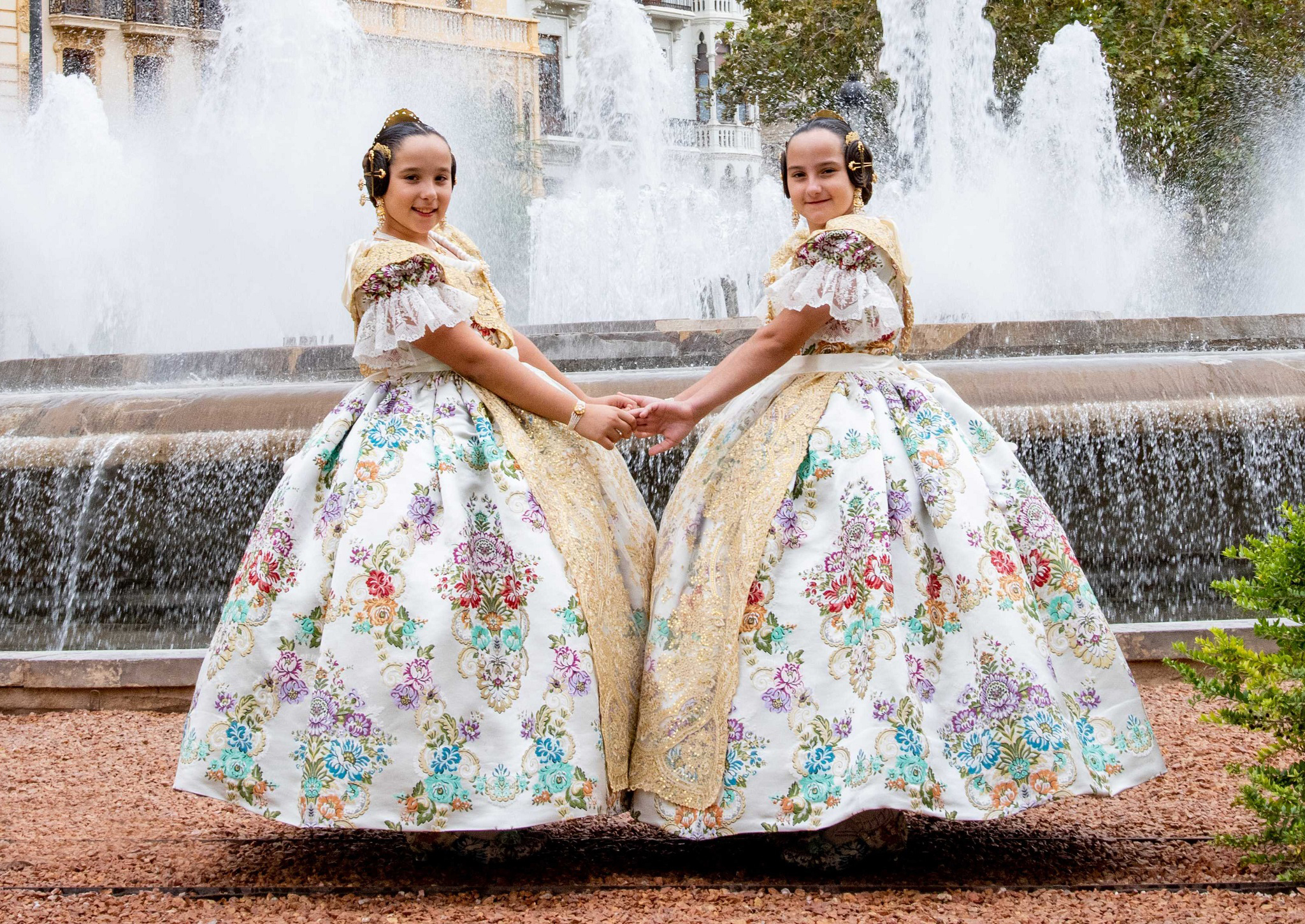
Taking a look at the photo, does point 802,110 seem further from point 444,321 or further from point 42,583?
point 444,321

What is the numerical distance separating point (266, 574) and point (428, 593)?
0.36 metres

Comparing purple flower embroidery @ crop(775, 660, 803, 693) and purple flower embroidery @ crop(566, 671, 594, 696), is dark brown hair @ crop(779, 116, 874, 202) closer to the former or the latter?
purple flower embroidery @ crop(775, 660, 803, 693)

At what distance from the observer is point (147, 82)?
25.4 m

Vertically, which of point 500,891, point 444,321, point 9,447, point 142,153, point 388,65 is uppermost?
point 388,65

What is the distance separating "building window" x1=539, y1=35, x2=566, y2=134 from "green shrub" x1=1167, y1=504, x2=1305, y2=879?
27.1m

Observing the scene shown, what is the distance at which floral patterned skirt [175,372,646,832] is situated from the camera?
251 cm

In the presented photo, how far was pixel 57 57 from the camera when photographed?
79.8ft

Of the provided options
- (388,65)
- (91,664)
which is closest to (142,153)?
(388,65)

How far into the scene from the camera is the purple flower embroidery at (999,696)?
8.38 ft

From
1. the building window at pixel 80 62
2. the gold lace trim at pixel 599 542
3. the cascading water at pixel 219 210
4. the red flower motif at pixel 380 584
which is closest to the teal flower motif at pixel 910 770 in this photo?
the gold lace trim at pixel 599 542

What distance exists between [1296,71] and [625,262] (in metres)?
10.4

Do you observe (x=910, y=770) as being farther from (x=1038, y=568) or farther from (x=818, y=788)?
(x=1038, y=568)

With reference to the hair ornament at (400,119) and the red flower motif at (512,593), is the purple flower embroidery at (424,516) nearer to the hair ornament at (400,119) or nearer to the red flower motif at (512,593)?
the red flower motif at (512,593)

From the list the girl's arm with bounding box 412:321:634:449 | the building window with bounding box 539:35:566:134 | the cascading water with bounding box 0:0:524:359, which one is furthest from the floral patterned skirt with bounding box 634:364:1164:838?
the building window with bounding box 539:35:566:134
